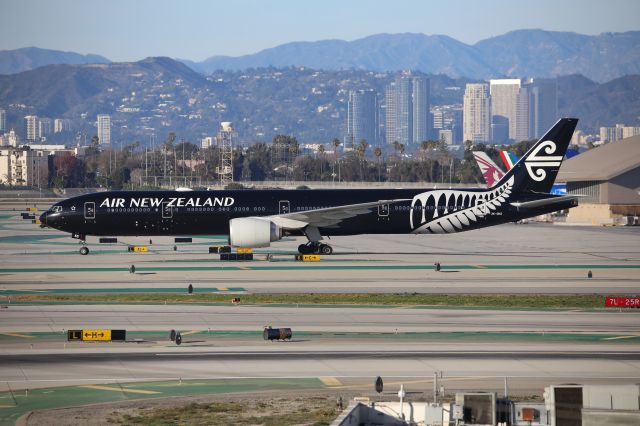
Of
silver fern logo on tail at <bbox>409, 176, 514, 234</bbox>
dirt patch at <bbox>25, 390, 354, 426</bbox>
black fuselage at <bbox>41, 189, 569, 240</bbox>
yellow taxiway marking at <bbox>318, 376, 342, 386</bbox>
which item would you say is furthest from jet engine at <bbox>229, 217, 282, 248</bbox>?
dirt patch at <bbox>25, 390, 354, 426</bbox>

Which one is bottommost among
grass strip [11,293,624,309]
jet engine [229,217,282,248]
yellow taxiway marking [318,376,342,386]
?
yellow taxiway marking [318,376,342,386]

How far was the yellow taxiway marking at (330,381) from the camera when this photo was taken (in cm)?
2997

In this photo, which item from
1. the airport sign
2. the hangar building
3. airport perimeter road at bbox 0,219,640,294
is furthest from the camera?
the hangar building

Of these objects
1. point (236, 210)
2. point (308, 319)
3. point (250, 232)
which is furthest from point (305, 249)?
point (308, 319)

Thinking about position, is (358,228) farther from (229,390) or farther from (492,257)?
(229,390)

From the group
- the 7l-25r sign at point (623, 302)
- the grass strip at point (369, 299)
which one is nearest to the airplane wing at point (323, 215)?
the grass strip at point (369, 299)

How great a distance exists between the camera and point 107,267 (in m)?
63.2

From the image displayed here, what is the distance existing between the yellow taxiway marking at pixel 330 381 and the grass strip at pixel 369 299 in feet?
50.3

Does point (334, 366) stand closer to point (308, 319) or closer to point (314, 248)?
point (308, 319)

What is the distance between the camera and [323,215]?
66.9 metres

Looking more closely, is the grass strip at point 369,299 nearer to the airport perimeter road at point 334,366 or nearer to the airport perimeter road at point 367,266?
the airport perimeter road at point 367,266

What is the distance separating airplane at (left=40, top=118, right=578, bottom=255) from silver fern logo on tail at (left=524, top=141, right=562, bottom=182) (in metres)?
0.06

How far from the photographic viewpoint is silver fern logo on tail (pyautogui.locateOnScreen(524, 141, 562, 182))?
66.8 m

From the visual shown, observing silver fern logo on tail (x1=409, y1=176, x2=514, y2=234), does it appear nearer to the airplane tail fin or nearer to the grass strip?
the airplane tail fin
